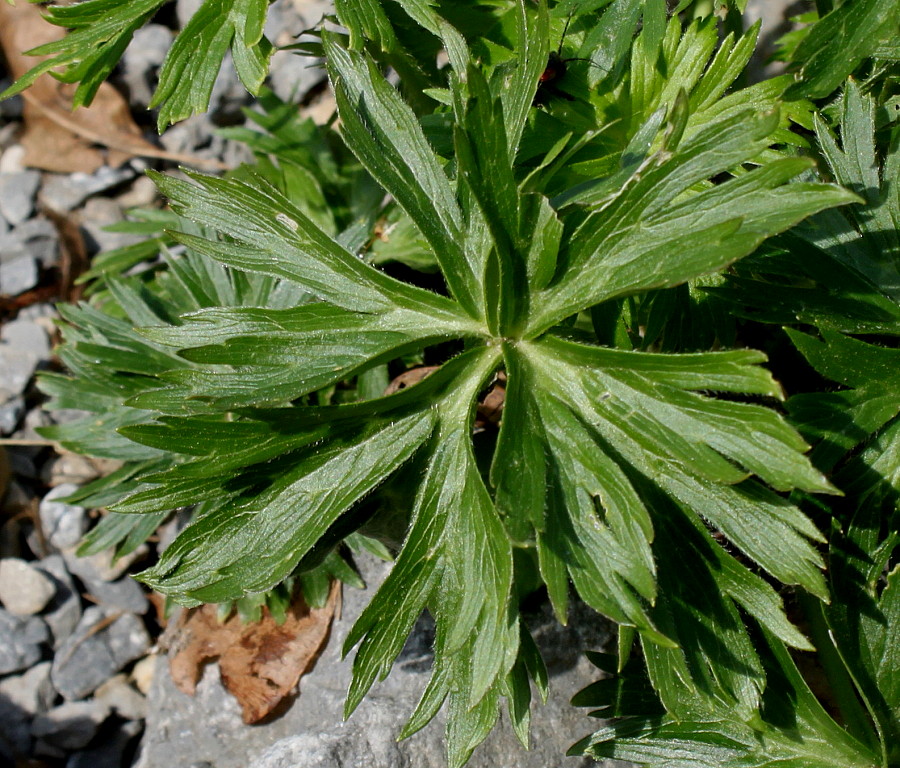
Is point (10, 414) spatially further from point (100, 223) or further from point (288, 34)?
point (288, 34)

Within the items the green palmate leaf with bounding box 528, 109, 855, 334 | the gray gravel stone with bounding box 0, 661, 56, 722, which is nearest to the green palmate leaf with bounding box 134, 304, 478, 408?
the green palmate leaf with bounding box 528, 109, 855, 334

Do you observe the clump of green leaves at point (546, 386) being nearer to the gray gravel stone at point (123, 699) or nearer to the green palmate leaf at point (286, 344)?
the green palmate leaf at point (286, 344)

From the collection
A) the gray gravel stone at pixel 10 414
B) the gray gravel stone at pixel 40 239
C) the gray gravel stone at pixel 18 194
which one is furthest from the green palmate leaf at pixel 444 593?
the gray gravel stone at pixel 18 194

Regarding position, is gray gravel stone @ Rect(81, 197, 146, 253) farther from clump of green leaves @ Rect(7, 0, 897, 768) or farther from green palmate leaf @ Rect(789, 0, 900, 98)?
green palmate leaf @ Rect(789, 0, 900, 98)

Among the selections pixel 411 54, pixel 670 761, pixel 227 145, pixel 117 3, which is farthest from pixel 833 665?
pixel 227 145

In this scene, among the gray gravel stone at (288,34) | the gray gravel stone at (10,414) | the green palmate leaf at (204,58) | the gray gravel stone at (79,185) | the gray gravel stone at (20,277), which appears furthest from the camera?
the gray gravel stone at (79,185)

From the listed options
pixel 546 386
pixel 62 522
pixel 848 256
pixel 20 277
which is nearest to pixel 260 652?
pixel 62 522
